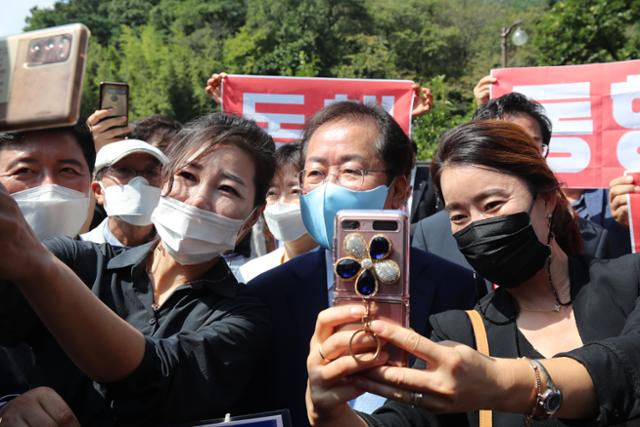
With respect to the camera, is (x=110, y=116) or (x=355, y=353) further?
(x=110, y=116)

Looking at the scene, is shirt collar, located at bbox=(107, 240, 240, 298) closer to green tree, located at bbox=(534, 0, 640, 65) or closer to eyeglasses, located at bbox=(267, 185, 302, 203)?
eyeglasses, located at bbox=(267, 185, 302, 203)

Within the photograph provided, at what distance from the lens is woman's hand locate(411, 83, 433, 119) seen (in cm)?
508

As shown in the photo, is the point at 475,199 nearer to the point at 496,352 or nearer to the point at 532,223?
the point at 532,223

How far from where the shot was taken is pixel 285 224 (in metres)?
3.65

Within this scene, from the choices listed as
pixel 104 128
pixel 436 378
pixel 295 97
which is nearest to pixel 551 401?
pixel 436 378

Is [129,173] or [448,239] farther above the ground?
[129,173]

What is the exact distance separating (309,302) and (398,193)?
0.59 m

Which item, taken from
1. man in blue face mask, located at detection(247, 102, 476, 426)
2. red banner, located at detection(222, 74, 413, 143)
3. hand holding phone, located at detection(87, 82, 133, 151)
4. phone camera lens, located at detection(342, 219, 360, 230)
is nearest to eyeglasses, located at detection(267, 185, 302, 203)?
hand holding phone, located at detection(87, 82, 133, 151)

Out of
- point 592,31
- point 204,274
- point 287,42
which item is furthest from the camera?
point 287,42

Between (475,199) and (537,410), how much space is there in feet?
2.53

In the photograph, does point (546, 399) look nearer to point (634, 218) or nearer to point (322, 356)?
point (322, 356)

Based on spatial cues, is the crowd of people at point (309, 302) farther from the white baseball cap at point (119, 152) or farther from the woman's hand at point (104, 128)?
the woman's hand at point (104, 128)

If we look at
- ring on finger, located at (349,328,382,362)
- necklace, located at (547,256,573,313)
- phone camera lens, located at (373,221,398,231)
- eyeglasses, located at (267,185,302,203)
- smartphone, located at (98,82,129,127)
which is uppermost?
smartphone, located at (98,82,129,127)

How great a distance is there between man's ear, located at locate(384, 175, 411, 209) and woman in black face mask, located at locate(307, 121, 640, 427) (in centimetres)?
31
